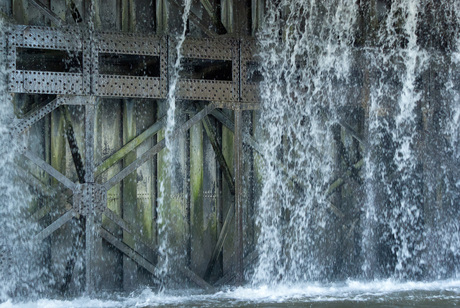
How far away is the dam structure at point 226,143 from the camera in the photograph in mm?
10297

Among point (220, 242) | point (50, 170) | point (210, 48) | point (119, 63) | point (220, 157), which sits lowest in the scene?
point (220, 242)

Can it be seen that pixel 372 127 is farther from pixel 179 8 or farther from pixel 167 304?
pixel 167 304

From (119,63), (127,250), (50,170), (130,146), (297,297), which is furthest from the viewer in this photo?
(119,63)

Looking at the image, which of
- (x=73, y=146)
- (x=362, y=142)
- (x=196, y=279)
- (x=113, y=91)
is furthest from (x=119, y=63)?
(x=362, y=142)

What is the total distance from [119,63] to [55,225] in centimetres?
305

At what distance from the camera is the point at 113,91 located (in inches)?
405

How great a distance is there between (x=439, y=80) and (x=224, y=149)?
13.5 feet

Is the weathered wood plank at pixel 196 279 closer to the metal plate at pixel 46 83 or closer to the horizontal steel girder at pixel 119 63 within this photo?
the horizontal steel girder at pixel 119 63

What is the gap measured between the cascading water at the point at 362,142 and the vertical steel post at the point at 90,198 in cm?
297

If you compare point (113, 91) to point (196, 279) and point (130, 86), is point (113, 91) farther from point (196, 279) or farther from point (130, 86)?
point (196, 279)

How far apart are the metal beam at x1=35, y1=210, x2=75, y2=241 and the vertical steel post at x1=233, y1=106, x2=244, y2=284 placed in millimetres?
2614

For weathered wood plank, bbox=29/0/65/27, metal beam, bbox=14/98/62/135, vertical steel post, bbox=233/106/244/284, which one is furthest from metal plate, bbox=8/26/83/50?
vertical steel post, bbox=233/106/244/284

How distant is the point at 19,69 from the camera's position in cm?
1066

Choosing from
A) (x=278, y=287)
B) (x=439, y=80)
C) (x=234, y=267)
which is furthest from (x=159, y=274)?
(x=439, y=80)
